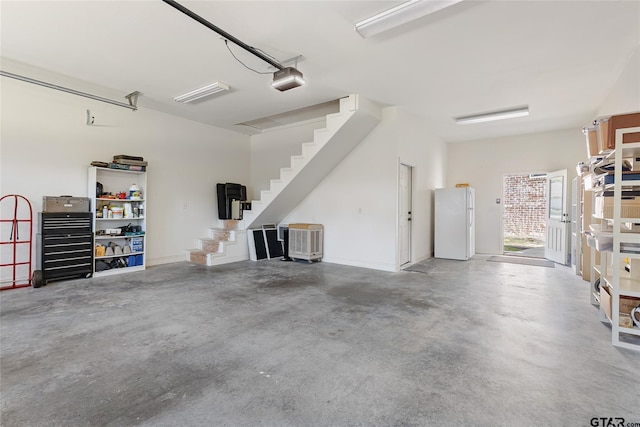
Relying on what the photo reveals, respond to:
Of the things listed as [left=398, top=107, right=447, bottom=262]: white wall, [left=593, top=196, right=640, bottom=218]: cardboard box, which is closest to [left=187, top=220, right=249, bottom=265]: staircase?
[left=398, top=107, right=447, bottom=262]: white wall

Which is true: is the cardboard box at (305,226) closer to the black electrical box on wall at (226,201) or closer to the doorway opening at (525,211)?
the black electrical box on wall at (226,201)

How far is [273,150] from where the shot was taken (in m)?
8.09

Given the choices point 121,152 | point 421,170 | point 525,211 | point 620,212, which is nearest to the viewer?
point 620,212

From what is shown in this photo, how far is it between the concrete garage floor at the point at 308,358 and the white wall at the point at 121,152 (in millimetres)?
1921

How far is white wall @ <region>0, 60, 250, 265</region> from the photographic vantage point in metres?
4.66

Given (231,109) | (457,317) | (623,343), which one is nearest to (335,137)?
(231,109)

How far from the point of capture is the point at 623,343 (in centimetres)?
273

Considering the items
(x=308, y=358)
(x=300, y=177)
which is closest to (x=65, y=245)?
(x=300, y=177)

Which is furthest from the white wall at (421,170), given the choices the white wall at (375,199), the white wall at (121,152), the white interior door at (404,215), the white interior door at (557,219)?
the white wall at (121,152)

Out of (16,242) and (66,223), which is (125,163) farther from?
(16,242)

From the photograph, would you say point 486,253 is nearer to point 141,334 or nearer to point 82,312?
point 141,334

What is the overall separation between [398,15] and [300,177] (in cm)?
391

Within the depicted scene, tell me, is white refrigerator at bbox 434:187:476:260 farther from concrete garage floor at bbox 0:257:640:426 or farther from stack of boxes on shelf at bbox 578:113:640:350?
stack of boxes on shelf at bbox 578:113:640:350

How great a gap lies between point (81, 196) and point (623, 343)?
768 cm
